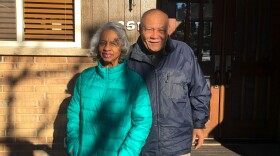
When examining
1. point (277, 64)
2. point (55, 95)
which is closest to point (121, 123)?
point (55, 95)

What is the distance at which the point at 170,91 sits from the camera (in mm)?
2055

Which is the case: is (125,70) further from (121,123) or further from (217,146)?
(217,146)

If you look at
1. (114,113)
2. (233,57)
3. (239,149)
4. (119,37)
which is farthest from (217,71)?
(114,113)

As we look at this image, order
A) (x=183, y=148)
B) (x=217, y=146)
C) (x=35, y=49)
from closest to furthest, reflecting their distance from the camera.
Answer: (x=183, y=148)
(x=35, y=49)
(x=217, y=146)

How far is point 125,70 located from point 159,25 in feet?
1.19

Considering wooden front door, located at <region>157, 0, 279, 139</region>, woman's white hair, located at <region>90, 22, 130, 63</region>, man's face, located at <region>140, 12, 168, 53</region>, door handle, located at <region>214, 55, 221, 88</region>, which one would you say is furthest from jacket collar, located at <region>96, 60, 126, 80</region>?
door handle, located at <region>214, 55, 221, 88</region>

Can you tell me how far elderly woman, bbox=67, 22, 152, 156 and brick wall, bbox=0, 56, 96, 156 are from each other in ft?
5.53

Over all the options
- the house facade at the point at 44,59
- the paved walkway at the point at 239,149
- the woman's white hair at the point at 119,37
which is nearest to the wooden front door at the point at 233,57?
the paved walkway at the point at 239,149

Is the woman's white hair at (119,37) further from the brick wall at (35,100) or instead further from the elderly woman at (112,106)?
the brick wall at (35,100)

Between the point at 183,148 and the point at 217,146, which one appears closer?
the point at 183,148

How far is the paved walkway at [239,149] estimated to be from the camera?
14.1ft

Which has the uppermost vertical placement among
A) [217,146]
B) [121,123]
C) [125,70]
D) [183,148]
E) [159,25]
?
[159,25]

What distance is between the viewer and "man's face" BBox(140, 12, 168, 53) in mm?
1989

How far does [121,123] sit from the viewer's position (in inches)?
73.3
